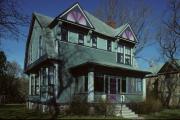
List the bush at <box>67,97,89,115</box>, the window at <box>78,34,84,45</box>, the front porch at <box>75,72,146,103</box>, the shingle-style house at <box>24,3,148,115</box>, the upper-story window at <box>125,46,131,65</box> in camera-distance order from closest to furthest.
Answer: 1. the bush at <box>67,97,89,115</box>
2. the front porch at <box>75,72,146,103</box>
3. the shingle-style house at <box>24,3,148,115</box>
4. the window at <box>78,34,84,45</box>
5. the upper-story window at <box>125,46,131,65</box>

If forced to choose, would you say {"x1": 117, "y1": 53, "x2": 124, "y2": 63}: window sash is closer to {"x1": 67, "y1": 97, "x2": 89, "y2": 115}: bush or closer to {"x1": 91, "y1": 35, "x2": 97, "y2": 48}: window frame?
{"x1": 91, "y1": 35, "x2": 97, "y2": 48}: window frame

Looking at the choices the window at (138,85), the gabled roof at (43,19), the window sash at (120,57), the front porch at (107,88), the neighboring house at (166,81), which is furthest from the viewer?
the neighboring house at (166,81)

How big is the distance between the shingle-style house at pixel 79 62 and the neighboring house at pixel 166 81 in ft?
43.3

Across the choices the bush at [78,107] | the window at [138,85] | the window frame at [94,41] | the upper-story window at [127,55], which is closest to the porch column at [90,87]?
the bush at [78,107]

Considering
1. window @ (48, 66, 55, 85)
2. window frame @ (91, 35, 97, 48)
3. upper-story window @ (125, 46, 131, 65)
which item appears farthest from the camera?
upper-story window @ (125, 46, 131, 65)

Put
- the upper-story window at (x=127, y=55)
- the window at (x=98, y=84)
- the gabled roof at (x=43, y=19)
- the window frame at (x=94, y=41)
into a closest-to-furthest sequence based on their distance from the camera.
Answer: the window at (x=98, y=84) → the gabled roof at (x=43, y=19) → the window frame at (x=94, y=41) → the upper-story window at (x=127, y=55)

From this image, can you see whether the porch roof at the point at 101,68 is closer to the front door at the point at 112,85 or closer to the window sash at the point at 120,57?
the front door at the point at 112,85

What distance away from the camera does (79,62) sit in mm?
23141

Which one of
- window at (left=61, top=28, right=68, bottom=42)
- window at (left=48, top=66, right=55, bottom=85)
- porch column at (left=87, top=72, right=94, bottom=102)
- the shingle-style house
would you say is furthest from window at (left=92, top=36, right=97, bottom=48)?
window at (left=48, top=66, right=55, bottom=85)

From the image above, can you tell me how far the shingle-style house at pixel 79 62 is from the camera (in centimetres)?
2139

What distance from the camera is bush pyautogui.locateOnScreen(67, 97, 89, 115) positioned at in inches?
778

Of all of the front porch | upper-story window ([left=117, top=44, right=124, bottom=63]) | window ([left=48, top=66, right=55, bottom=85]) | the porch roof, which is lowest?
the front porch

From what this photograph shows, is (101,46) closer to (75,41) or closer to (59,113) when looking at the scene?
Result: (75,41)

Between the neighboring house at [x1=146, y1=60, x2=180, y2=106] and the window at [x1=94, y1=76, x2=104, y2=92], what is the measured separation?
18390 millimetres
